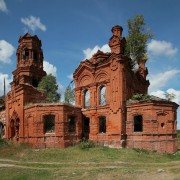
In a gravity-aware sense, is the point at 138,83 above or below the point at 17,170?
above

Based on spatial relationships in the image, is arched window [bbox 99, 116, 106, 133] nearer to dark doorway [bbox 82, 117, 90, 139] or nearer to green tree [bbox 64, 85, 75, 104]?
dark doorway [bbox 82, 117, 90, 139]

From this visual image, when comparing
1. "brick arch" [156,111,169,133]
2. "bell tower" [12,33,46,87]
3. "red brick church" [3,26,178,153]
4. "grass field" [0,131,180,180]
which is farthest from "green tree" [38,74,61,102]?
"brick arch" [156,111,169,133]

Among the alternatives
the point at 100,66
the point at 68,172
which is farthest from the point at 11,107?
the point at 68,172

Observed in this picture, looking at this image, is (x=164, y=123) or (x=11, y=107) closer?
(x=164, y=123)

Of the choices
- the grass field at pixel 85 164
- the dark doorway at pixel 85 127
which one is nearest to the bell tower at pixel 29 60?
the dark doorway at pixel 85 127

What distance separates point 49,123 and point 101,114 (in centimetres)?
539

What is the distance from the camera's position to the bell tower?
37.2 meters

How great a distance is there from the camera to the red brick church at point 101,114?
79.2ft

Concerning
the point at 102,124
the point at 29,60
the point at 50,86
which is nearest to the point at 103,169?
the point at 102,124

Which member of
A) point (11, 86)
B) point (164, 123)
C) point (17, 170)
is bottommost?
point (17, 170)

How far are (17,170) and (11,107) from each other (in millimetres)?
14754

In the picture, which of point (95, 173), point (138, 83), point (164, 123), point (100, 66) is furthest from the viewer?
point (138, 83)

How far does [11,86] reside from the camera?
1210 inches

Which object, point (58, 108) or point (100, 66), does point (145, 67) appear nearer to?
point (100, 66)
